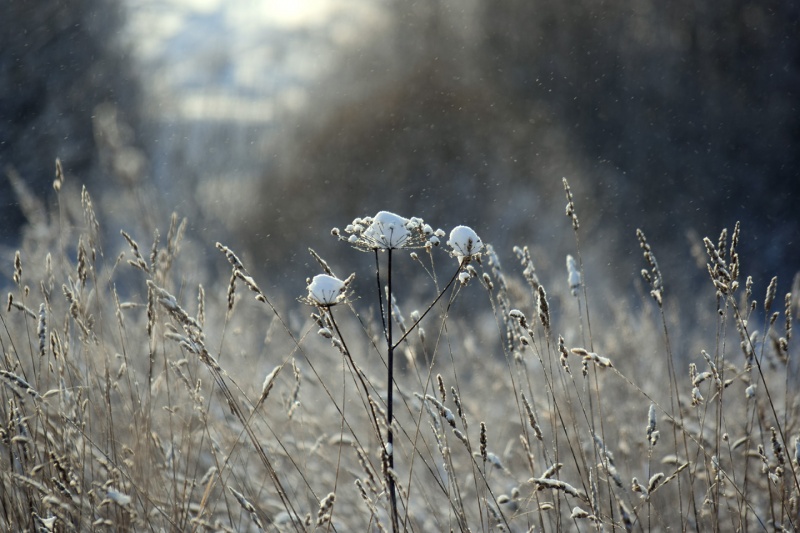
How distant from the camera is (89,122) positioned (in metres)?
8.28

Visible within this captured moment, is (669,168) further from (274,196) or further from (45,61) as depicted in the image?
(45,61)

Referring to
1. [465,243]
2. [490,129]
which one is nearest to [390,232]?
[465,243]

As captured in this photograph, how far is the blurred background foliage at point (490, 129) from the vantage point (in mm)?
6648

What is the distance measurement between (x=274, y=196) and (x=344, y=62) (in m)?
2.26

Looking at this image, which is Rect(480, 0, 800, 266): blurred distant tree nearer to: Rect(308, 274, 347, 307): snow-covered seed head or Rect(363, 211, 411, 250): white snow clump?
Rect(363, 211, 411, 250): white snow clump

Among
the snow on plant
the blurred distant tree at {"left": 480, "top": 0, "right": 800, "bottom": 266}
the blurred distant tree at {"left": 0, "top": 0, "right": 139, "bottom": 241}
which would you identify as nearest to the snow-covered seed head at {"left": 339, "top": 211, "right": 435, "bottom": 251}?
the snow on plant

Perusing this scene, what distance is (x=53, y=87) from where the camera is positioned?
8.03 metres

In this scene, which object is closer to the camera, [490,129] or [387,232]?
[387,232]

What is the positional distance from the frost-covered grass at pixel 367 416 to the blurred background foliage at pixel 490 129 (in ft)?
11.7

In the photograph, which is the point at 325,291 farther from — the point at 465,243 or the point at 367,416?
the point at 367,416

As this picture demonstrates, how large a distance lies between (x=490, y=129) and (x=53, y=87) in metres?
5.21

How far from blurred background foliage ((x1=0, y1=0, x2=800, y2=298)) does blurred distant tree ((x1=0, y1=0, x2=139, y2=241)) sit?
0.02 metres

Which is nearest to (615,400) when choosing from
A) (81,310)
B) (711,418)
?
(711,418)

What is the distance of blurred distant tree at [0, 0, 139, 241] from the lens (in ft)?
24.8
